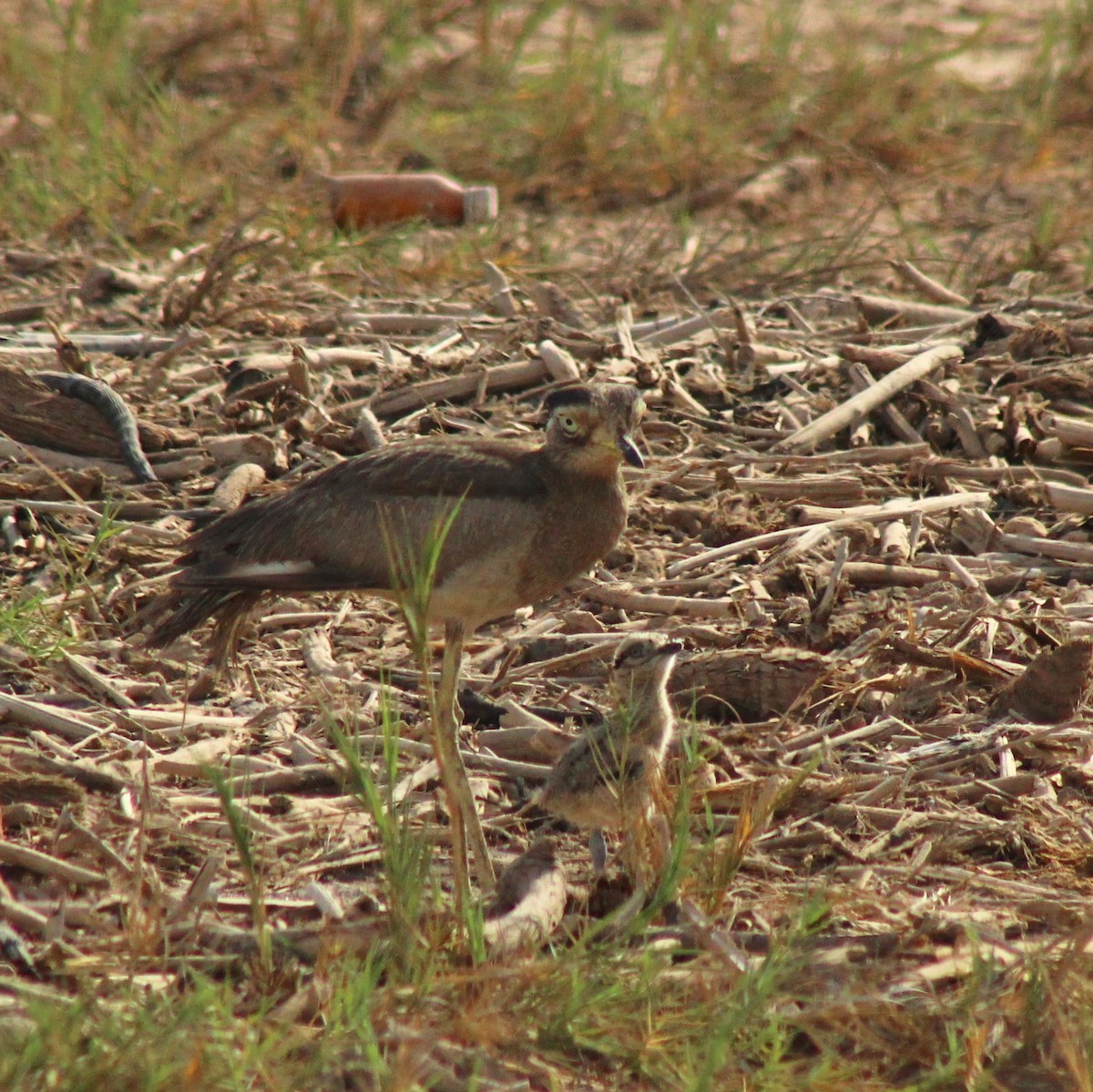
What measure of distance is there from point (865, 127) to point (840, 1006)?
7.11m

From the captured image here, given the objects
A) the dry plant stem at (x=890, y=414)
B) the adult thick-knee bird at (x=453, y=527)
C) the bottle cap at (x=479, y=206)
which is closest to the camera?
the adult thick-knee bird at (x=453, y=527)

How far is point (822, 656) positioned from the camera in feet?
15.1

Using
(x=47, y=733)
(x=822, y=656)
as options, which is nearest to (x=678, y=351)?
(x=822, y=656)

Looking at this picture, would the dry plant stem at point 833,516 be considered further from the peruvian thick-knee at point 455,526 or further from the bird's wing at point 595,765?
the bird's wing at point 595,765

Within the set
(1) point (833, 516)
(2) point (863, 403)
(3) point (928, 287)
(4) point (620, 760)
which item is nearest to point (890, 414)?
(2) point (863, 403)

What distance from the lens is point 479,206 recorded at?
7812 mm

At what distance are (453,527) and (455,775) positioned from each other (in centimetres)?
70

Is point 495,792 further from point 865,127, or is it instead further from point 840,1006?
point 865,127

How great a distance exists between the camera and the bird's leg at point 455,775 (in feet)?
11.5

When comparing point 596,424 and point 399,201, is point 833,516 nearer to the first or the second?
point 596,424

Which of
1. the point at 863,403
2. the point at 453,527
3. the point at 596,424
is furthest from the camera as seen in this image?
the point at 863,403

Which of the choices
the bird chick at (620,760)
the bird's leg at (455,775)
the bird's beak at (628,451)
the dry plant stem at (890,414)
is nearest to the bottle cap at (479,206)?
the dry plant stem at (890,414)

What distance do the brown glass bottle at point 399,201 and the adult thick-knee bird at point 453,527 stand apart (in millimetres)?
3277

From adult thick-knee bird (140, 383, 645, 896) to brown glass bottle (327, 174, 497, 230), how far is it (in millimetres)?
3277
